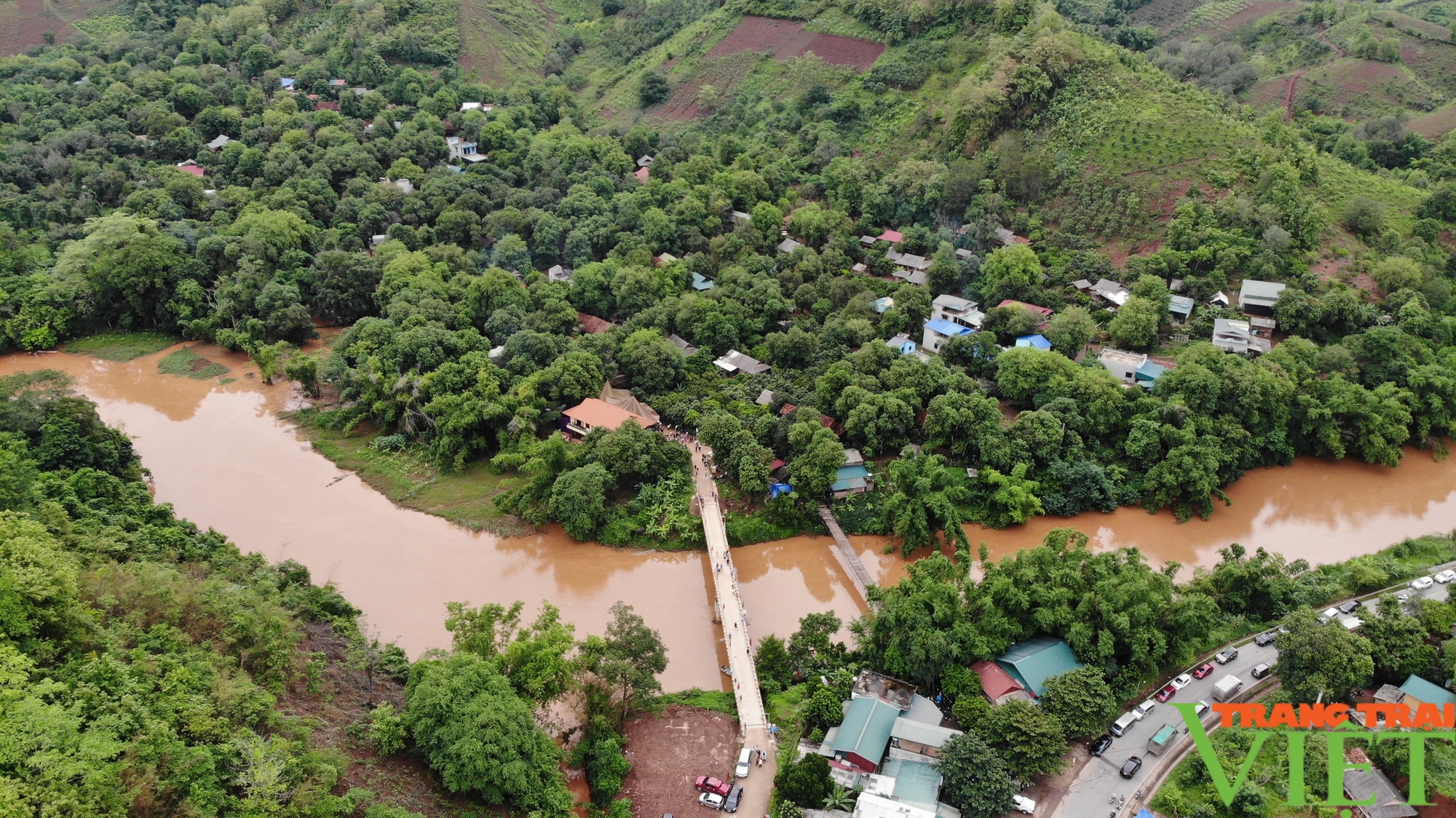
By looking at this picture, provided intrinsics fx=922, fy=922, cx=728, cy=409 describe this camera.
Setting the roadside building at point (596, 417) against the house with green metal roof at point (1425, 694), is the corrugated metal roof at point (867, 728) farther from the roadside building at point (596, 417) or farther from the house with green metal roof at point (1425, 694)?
the roadside building at point (596, 417)

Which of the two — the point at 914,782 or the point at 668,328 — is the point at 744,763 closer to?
the point at 914,782

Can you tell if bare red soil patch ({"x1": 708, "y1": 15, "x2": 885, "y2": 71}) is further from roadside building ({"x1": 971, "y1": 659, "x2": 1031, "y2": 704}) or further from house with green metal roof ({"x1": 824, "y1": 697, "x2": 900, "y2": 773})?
house with green metal roof ({"x1": 824, "y1": 697, "x2": 900, "y2": 773})

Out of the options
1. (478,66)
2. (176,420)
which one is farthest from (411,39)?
(176,420)

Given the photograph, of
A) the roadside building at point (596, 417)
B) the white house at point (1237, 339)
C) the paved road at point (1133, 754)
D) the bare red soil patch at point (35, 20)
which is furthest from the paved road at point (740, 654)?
the bare red soil patch at point (35, 20)

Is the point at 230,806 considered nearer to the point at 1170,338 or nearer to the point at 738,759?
the point at 738,759

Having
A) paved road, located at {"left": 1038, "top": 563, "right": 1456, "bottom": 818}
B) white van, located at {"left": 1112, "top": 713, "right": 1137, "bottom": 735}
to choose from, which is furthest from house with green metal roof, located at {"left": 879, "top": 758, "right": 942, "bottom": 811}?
white van, located at {"left": 1112, "top": 713, "right": 1137, "bottom": 735}

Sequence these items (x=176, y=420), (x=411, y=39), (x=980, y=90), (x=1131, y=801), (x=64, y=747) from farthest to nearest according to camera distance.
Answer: (x=411, y=39)
(x=980, y=90)
(x=176, y=420)
(x=1131, y=801)
(x=64, y=747)
